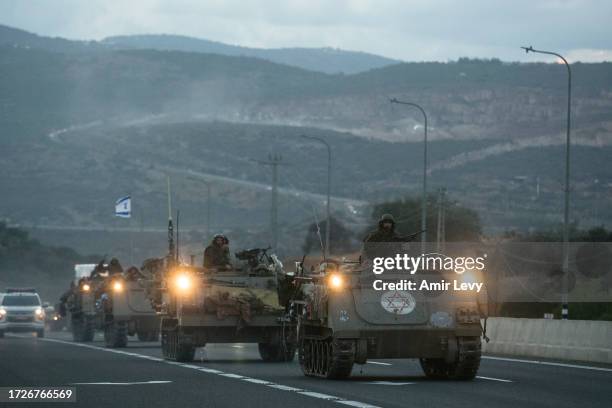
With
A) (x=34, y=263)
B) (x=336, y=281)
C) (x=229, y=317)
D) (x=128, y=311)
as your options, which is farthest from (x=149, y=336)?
(x=34, y=263)

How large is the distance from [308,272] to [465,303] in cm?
275

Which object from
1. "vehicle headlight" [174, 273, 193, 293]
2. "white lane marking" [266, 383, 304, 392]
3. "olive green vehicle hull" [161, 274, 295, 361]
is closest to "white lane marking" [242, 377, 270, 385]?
"white lane marking" [266, 383, 304, 392]

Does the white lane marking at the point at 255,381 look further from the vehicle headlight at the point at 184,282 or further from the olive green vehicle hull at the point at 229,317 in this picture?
the vehicle headlight at the point at 184,282

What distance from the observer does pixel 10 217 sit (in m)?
162

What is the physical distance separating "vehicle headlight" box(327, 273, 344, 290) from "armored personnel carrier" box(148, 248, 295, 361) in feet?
22.3

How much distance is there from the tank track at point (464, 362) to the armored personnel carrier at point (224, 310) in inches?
255

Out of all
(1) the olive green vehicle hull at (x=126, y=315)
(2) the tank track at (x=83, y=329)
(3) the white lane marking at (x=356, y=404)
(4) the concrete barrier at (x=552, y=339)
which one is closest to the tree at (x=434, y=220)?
(2) the tank track at (x=83, y=329)

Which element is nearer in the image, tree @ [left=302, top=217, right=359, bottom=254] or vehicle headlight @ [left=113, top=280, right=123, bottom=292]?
vehicle headlight @ [left=113, top=280, right=123, bottom=292]

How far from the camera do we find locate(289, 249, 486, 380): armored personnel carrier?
22.7 meters

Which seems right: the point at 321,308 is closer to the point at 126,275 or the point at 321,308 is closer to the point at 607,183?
the point at 126,275

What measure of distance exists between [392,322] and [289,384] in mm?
1894

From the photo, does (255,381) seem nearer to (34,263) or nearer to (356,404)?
(356,404)

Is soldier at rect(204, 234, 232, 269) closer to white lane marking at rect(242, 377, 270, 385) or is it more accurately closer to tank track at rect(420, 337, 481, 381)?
white lane marking at rect(242, 377, 270, 385)

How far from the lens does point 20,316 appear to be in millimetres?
56438
